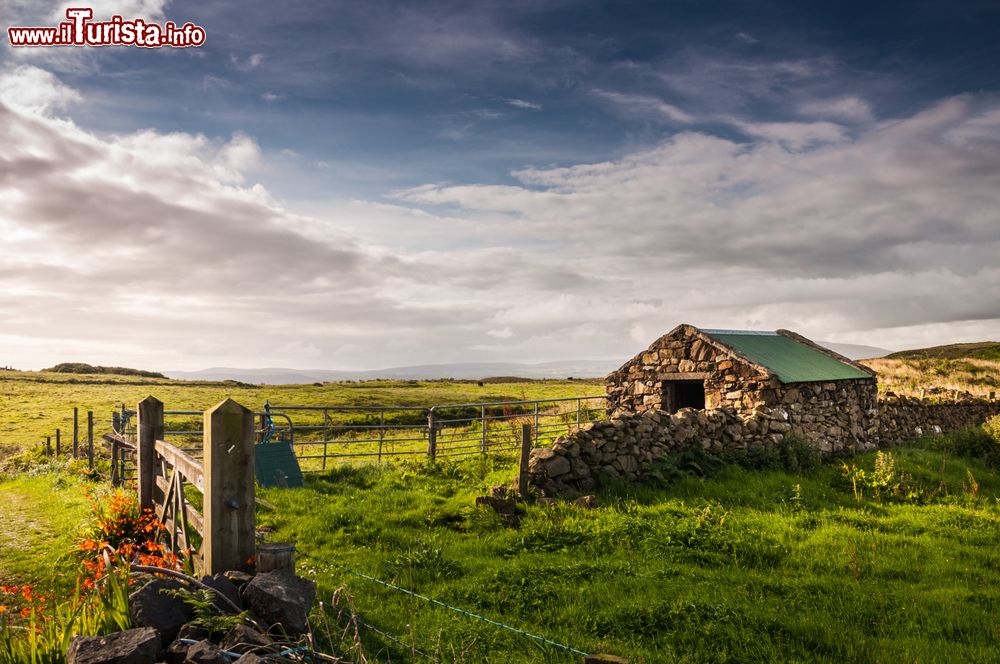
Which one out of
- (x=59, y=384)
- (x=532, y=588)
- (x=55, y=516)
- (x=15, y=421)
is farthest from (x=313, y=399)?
(x=532, y=588)

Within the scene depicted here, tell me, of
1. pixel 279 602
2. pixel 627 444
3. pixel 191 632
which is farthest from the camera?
pixel 627 444

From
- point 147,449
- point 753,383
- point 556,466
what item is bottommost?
point 556,466

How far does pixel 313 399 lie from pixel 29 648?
157 ft

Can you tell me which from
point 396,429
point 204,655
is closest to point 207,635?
point 204,655

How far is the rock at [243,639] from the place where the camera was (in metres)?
3.92

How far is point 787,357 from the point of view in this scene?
18.6 meters

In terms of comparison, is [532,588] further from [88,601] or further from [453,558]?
[88,601]

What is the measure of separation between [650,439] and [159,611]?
997 cm

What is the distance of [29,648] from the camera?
4031 mm

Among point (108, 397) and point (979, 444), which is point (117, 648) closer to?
point (979, 444)

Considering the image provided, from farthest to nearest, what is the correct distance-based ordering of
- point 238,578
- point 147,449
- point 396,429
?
point 396,429 → point 147,449 → point 238,578

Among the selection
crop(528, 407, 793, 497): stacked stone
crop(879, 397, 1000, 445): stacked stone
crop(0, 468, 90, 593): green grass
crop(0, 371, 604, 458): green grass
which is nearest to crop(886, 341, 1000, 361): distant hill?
crop(0, 371, 604, 458): green grass

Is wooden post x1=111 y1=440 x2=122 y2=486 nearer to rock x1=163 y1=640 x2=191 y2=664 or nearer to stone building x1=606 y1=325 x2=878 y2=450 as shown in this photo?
stone building x1=606 y1=325 x2=878 y2=450

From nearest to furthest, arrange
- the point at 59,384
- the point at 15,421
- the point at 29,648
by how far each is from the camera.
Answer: the point at 29,648, the point at 15,421, the point at 59,384
